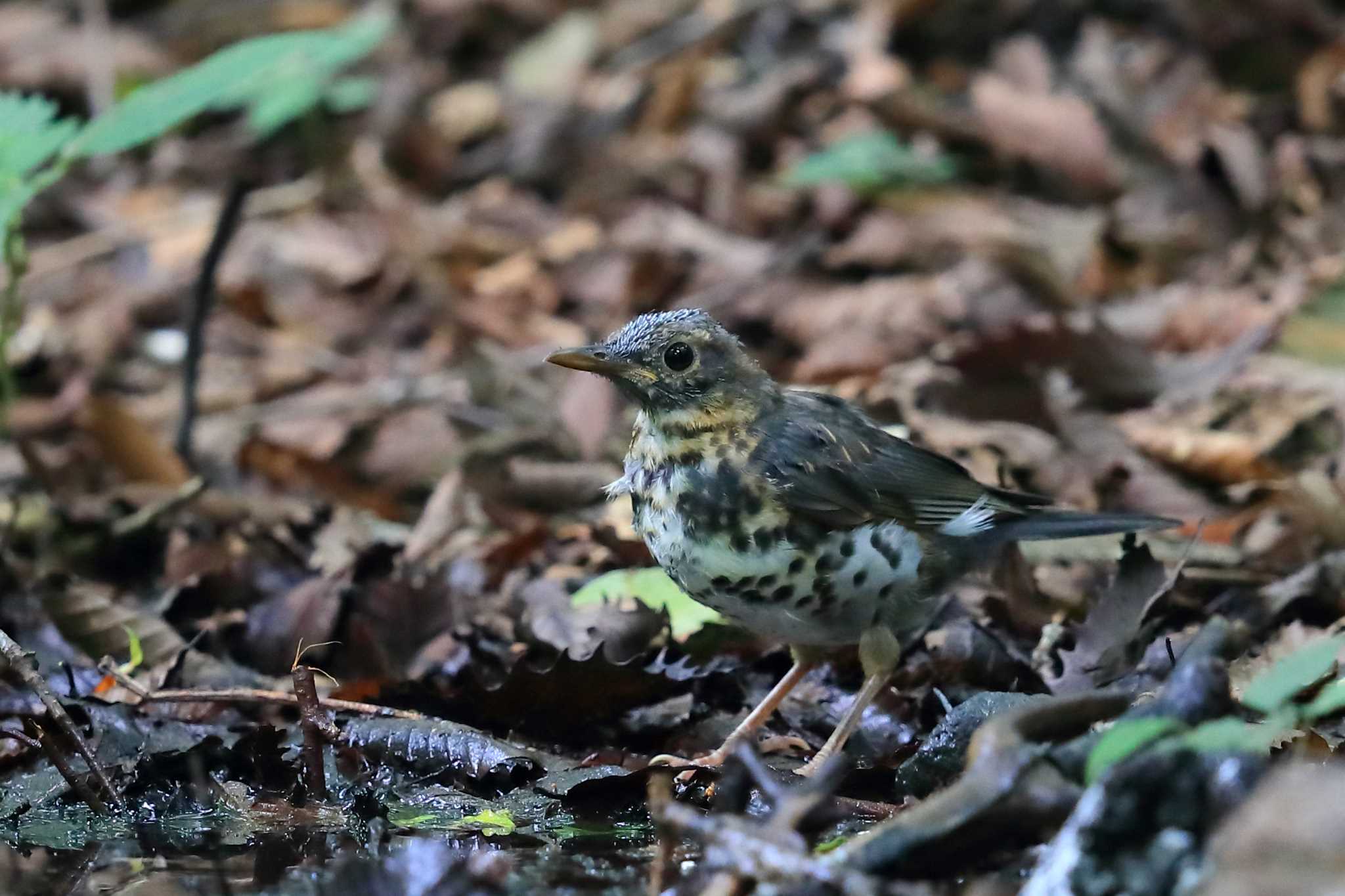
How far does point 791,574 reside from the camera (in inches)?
150

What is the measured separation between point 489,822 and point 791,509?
1.07 metres

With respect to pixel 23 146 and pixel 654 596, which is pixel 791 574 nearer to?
pixel 654 596

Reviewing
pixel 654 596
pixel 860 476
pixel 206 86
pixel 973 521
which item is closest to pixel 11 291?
pixel 206 86

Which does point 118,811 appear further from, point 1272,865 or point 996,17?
point 996,17

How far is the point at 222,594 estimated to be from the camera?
4926 mm

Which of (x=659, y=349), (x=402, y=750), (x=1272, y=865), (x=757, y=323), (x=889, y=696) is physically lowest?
(x=757, y=323)

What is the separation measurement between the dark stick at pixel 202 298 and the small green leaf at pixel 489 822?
9.73 ft

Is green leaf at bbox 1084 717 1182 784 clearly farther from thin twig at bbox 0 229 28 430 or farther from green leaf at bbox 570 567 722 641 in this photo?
thin twig at bbox 0 229 28 430

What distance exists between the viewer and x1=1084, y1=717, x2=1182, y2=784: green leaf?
7.29ft

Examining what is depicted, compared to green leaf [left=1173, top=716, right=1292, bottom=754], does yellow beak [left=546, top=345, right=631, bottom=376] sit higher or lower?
lower

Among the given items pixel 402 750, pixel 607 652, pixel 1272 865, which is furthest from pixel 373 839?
pixel 1272 865

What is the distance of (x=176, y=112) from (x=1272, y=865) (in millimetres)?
3846

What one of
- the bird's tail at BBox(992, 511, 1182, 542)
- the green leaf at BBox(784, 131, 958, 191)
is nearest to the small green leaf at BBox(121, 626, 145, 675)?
the bird's tail at BBox(992, 511, 1182, 542)

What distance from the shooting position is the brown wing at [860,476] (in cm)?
398
